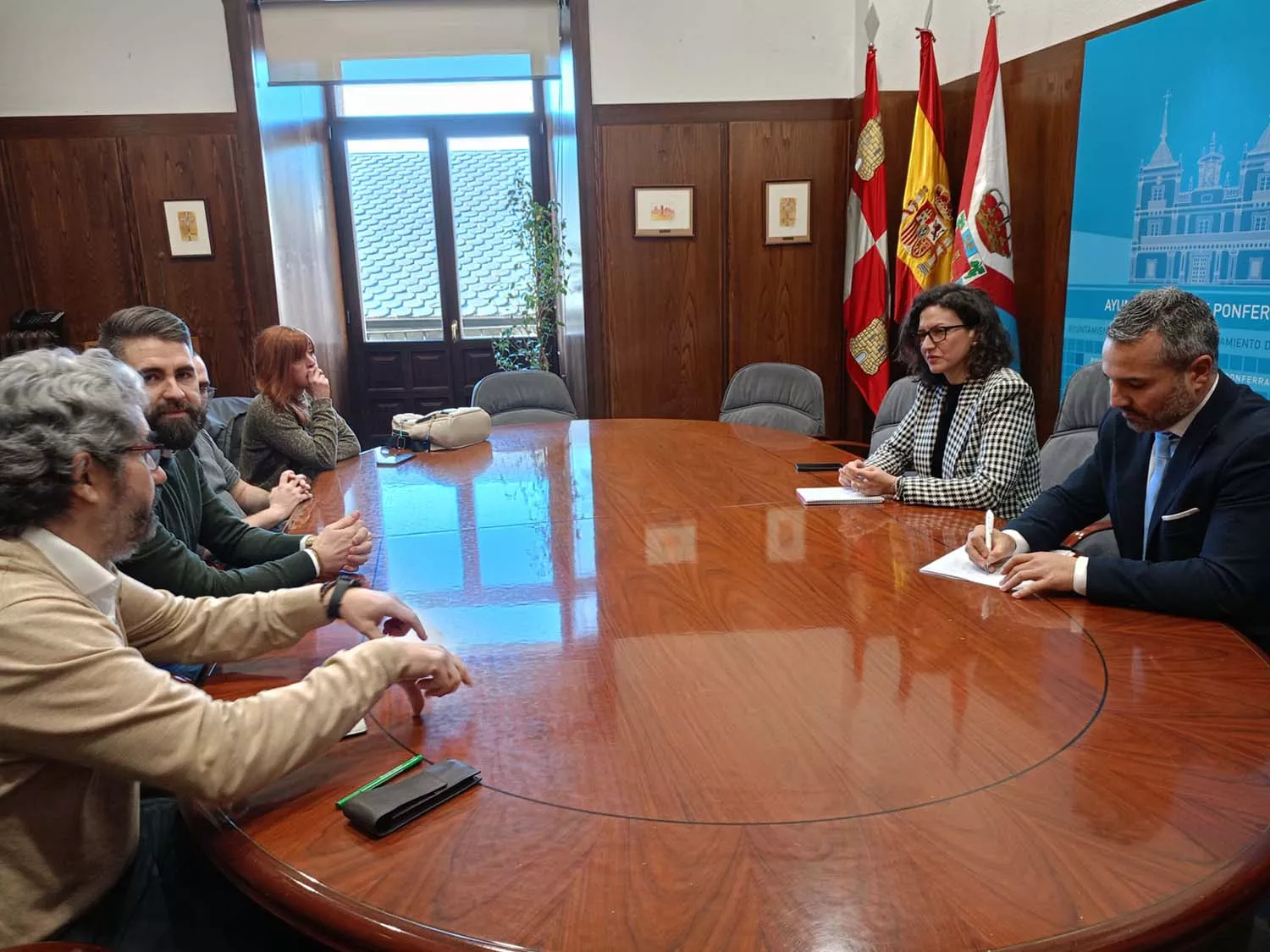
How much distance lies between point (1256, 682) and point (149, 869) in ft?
5.48

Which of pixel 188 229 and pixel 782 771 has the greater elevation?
pixel 188 229

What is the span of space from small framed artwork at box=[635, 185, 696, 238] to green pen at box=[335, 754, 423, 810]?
4.28m

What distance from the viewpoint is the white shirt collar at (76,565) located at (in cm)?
Result: 107

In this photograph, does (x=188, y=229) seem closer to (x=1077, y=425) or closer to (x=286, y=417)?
(x=286, y=417)

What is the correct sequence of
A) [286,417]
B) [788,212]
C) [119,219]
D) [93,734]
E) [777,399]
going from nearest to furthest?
[93,734]
[286,417]
[777,399]
[119,219]
[788,212]

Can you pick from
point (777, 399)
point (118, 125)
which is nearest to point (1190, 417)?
point (777, 399)

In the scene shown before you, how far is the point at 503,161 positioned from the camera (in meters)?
6.82

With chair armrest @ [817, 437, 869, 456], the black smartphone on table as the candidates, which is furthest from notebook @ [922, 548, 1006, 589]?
the black smartphone on table

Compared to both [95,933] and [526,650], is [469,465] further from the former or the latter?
[95,933]

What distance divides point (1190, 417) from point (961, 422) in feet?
3.03

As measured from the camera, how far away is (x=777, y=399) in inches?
163

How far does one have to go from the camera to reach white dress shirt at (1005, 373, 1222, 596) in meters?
1.67

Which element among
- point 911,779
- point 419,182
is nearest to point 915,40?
point 419,182

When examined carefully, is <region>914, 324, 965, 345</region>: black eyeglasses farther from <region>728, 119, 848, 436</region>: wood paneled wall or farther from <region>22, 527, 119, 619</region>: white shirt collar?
<region>728, 119, 848, 436</region>: wood paneled wall
